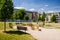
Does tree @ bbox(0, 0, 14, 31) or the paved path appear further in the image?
tree @ bbox(0, 0, 14, 31)

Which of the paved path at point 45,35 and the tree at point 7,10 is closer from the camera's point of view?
the paved path at point 45,35

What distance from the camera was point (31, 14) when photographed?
13400cm

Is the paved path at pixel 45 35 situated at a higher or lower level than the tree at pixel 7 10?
lower

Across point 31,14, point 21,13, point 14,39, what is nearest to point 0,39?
point 14,39

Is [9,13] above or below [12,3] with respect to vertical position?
below

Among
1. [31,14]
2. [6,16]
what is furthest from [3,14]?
[31,14]

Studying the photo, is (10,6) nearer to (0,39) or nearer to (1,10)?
(1,10)

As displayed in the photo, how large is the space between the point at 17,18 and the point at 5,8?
6708cm

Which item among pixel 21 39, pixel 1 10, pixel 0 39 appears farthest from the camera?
pixel 1 10

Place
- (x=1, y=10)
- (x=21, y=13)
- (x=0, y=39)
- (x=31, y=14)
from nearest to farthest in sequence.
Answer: (x=0, y=39) < (x=1, y=10) < (x=21, y=13) < (x=31, y=14)

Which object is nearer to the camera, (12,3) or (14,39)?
(14,39)

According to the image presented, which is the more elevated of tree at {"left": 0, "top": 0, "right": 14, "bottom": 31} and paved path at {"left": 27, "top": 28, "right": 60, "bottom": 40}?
tree at {"left": 0, "top": 0, "right": 14, "bottom": 31}

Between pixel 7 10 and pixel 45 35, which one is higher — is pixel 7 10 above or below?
above

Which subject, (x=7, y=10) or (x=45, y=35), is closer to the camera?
(x=45, y=35)
